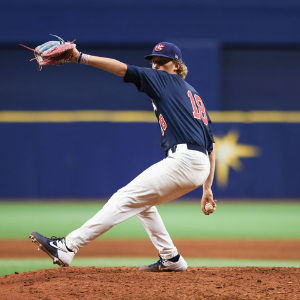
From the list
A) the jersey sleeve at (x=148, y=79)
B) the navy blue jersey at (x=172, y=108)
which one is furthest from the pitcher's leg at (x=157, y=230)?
the jersey sleeve at (x=148, y=79)

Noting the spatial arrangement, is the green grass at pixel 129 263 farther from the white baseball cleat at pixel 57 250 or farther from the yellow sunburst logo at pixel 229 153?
the yellow sunburst logo at pixel 229 153

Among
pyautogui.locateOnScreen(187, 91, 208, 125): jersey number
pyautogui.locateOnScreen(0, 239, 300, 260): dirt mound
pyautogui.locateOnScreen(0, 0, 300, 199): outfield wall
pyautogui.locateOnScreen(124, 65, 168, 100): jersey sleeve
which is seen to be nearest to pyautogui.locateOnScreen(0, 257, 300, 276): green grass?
pyautogui.locateOnScreen(0, 239, 300, 260): dirt mound

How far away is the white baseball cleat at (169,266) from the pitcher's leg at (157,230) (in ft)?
0.14

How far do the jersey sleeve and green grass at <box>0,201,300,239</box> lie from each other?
3.66 m

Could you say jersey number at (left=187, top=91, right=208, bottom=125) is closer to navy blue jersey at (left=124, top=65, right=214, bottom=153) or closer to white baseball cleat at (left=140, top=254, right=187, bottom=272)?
navy blue jersey at (left=124, top=65, right=214, bottom=153)

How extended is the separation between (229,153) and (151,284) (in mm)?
7266

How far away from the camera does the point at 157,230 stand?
4.18 meters

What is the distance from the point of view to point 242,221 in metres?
8.78

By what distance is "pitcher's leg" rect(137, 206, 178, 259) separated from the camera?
13.6ft

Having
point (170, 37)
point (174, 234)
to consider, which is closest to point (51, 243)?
point (174, 234)

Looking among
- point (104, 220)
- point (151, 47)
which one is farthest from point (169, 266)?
point (151, 47)

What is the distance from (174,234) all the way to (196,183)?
3706 mm

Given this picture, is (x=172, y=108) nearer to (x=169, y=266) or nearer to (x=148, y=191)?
(x=148, y=191)

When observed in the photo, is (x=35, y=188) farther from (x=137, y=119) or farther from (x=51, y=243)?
(x=51, y=243)
